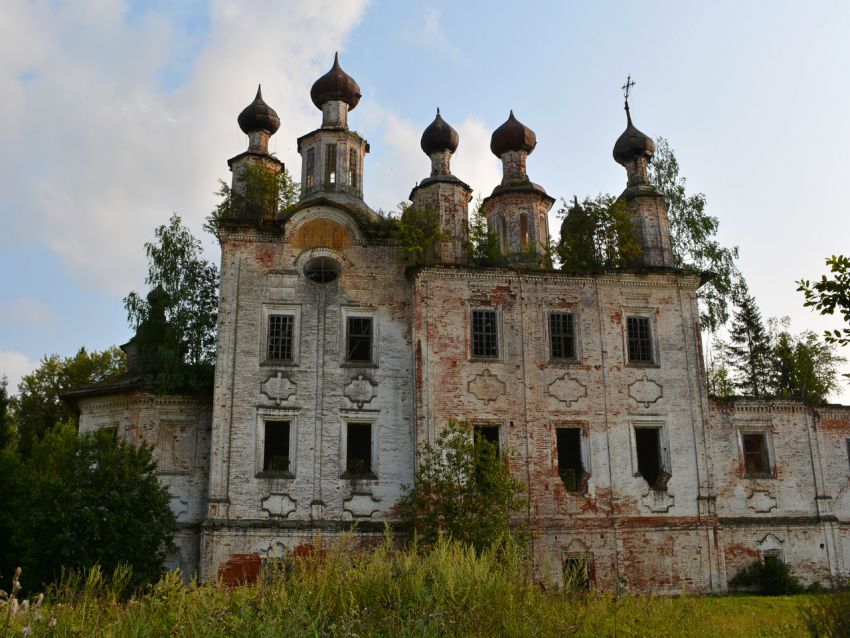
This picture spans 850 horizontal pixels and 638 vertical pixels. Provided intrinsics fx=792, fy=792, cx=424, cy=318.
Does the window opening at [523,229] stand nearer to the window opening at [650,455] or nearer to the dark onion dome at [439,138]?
the dark onion dome at [439,138]

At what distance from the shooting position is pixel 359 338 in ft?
70.1

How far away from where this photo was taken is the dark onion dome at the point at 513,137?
971 inches

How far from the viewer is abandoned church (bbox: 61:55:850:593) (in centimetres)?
1998

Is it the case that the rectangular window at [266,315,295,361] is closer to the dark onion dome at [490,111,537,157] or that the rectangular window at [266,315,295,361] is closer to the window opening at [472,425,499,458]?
the window opening at [472,425,499,458]

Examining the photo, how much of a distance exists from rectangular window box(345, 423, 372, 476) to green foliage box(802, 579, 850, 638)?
12809 millimetres

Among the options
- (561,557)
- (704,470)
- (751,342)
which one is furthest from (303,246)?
(751,342)

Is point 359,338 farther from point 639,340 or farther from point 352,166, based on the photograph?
point 639,340

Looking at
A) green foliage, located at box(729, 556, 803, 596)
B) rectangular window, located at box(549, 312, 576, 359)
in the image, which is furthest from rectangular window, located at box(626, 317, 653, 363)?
green foliage, located at box(729, 556, 803, 596)

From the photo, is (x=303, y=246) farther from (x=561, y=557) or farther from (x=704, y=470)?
(x=704, y=470)

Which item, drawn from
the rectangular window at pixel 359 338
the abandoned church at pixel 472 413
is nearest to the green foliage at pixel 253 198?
the abandoned church at pixel 472 413

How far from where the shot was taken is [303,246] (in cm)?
2173

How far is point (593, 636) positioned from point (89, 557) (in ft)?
40.5

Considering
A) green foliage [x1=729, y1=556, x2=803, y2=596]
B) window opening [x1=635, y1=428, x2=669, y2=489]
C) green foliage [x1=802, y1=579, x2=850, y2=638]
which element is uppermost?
window opening [x1=635, y1=428, x2=669, y2=489]

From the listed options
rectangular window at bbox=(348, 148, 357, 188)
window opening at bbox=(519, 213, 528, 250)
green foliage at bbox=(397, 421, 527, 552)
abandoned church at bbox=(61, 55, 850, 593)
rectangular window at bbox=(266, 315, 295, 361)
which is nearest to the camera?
green foliage at bbox=(397, 421, 527, 552)
